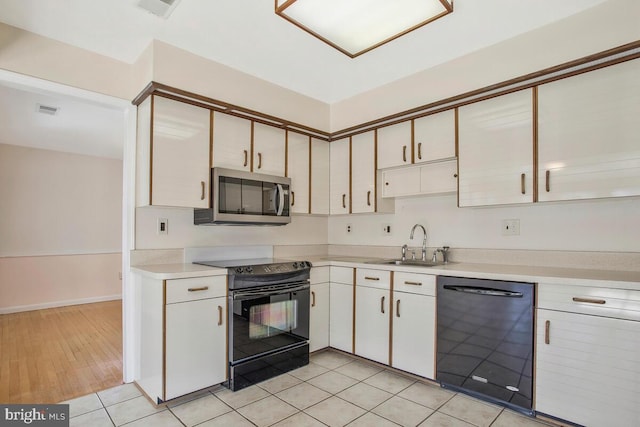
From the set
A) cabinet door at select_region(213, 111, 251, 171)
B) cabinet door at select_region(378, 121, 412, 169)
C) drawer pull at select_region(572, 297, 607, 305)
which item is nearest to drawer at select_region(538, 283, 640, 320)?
drawer pull at select_region(572, 297, 607, 305)

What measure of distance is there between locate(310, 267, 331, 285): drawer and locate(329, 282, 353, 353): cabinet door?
10 centimetres

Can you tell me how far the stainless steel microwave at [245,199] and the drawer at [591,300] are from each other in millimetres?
2062

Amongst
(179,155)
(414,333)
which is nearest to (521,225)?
(414,333)

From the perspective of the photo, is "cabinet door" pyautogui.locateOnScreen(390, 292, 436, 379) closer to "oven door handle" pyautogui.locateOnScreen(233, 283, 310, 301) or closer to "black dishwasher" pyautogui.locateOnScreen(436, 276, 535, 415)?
"black dishwasher" pyautogui.locateOnScreen(436, 276, 535, 415)

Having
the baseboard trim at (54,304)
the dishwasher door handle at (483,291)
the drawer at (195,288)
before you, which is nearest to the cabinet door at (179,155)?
the drawer at (195,288)

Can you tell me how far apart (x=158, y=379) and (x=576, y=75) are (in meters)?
3.31

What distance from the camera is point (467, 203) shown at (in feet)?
8.57

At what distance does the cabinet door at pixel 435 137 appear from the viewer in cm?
272

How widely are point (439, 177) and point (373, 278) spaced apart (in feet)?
3.34

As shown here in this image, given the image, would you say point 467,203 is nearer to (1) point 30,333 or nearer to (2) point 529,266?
(2) point 529,266

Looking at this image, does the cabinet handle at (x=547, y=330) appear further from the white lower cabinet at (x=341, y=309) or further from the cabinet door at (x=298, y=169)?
the cabinet door at (x=298, y=169)

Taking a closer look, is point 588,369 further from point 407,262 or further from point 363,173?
point 363,173

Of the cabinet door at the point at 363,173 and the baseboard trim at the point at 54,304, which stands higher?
the cabinet door at the point at 363,173

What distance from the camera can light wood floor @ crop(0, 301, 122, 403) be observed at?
8.22 ft
